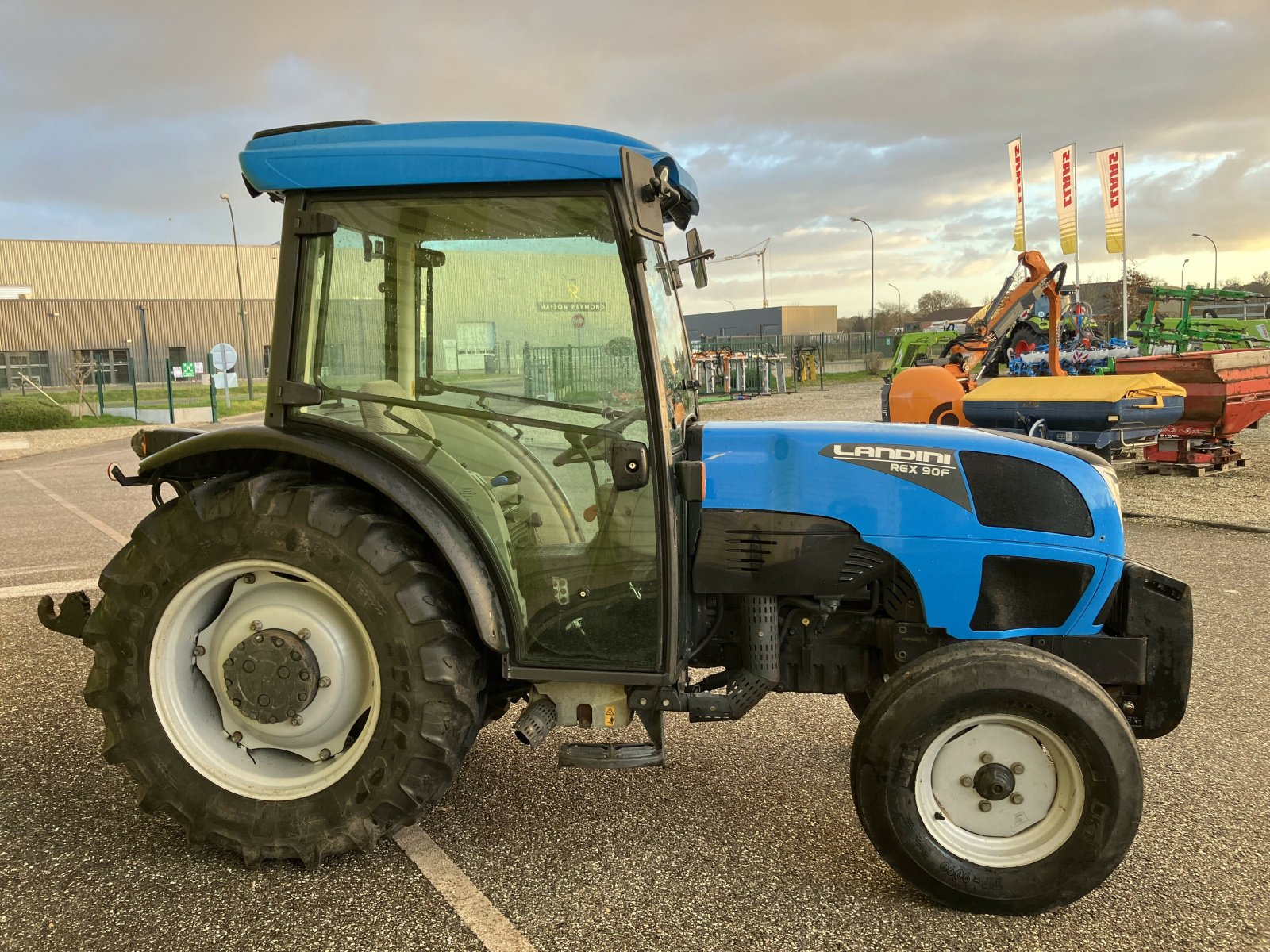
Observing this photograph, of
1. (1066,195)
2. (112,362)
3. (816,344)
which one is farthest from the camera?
(112,362)

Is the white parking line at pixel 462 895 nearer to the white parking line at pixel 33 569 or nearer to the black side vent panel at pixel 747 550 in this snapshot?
the black side vent panel at pixel 747 550

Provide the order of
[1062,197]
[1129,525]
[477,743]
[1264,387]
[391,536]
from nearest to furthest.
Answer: [391,536] < [477,743] < [1129,525] < [1264,387] < [1062,197]

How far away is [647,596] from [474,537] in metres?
0.54

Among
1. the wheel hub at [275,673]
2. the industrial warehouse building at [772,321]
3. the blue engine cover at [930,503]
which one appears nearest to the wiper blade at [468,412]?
the blue engine cover at [930,503]

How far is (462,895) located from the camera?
2559mm

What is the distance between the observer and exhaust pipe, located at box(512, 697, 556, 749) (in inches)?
105

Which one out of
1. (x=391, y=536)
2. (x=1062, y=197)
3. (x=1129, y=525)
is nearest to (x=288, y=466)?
(x=391, y=536)

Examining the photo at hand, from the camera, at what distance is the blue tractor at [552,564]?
2467 mm

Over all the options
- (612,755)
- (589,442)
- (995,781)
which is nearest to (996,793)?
(995,781)

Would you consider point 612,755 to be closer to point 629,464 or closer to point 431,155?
point 629,464

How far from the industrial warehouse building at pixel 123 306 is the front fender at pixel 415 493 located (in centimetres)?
3494

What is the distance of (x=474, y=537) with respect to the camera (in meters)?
2.65

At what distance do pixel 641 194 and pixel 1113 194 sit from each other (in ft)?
96.0

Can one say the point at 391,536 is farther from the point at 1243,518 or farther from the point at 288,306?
the point at 1243,518
